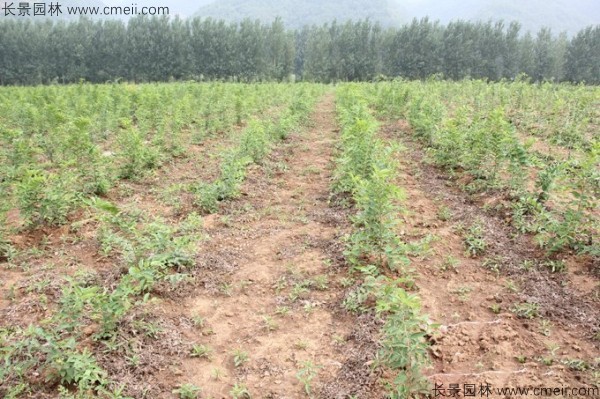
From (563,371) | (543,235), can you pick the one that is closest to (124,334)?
(563,371)

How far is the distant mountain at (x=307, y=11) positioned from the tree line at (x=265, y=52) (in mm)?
119214

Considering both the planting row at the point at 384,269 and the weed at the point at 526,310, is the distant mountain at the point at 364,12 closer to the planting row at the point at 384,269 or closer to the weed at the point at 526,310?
the planting row at the point at 384,269

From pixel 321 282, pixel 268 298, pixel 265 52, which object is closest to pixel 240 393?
pixel 268 298

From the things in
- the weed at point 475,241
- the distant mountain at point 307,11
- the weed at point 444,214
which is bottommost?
the weed at point 475,241

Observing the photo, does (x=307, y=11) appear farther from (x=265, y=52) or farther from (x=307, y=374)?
(x=307, y=374)

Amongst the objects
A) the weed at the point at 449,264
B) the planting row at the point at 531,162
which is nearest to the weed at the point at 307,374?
the weed at the point at 449,264

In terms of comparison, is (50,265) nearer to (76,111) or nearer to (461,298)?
(461,298)

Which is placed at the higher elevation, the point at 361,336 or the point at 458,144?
the point at 458,144

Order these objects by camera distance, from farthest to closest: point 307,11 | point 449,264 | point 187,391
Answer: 1. point 307,11
2. point 449,264
3. point 187,391

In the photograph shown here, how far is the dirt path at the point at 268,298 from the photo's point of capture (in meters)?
3.36

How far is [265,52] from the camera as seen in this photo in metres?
49.1

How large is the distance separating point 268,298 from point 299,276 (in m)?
0.50

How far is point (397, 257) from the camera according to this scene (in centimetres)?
436

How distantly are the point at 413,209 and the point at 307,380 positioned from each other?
12.2ft
